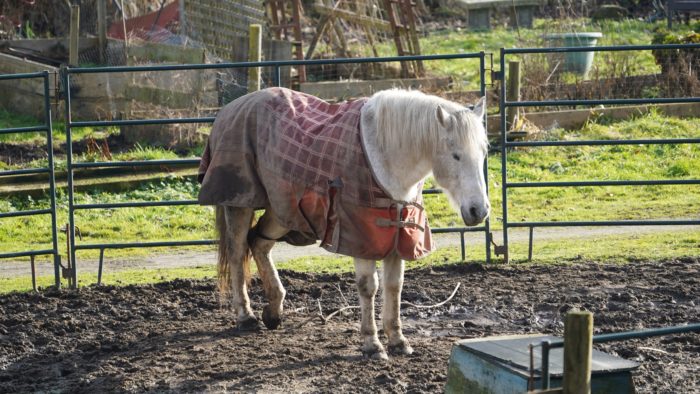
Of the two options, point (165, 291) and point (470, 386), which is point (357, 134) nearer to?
point (470, 386)

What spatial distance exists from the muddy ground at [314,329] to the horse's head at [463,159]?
89 cm

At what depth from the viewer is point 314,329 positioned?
20.2 ft

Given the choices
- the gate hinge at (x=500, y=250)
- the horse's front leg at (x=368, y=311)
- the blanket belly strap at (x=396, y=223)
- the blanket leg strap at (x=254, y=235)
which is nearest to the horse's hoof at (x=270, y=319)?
the blanket leg strap at (x=254, y=235)

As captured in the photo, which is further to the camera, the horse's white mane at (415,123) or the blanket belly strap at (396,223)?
the blanket belly strap at (396,223)

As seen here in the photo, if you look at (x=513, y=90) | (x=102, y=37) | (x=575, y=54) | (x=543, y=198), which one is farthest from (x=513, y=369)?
(x=102, y=37)

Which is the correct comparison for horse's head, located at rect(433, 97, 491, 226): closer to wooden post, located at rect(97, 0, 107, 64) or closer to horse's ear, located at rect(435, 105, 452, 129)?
horse's ear, located at rect(435, 105, 452, 129)

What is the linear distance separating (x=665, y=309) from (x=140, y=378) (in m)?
3.25

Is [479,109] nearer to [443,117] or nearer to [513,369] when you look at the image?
[443,117]

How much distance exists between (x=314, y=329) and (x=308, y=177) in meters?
1.10

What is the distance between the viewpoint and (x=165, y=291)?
279 inches

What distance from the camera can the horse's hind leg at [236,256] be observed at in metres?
6.14

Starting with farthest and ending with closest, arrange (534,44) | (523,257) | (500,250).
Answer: (534,44), (523,257), (500,250)

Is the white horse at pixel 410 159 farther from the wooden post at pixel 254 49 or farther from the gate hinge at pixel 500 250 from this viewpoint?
the wooden post at pixel 254 49

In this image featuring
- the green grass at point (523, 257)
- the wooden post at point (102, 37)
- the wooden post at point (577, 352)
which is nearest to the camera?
the wooden post at point (577, 352)
